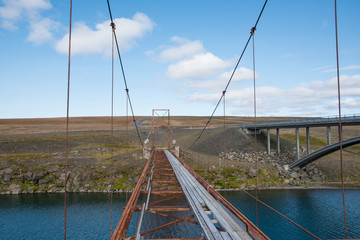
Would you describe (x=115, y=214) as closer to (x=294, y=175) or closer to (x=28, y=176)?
(x=28, y=176)

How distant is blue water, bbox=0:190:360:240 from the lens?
21.7 metres

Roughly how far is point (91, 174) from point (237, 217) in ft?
115

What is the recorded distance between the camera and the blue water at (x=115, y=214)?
853 inches

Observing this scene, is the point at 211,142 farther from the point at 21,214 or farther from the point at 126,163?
the point at 21,214

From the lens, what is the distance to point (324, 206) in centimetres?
2812

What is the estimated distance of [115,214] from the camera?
2623 centimetres

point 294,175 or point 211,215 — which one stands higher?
point 211,215

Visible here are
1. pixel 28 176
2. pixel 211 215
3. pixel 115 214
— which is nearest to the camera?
pixel 211 215

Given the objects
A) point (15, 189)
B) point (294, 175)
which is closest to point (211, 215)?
point (294, 175)

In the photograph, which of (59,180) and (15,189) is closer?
(15,189)

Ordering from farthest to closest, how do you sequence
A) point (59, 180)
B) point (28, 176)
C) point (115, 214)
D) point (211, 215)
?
point (59, 180) < point (28, 176) < point (115, 214) < point (211, 215)

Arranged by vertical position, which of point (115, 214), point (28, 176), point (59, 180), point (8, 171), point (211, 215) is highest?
point (211, 215)

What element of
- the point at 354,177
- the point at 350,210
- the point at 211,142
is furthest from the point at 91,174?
the point at 354,177

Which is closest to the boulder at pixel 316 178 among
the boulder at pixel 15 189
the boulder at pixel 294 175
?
the boulder at pixel 294 175
